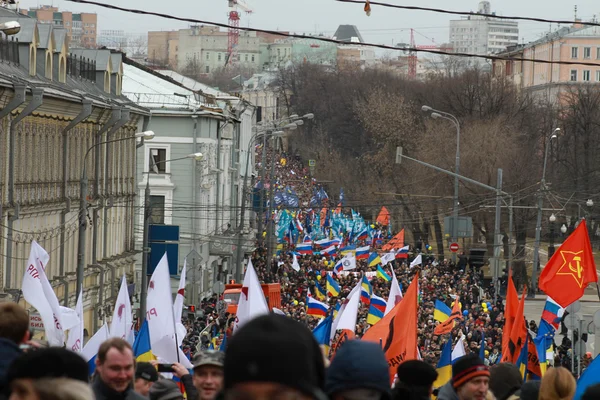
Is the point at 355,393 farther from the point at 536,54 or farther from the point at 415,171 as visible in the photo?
the point at 536,54

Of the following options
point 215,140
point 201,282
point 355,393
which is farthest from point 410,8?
point 215,140

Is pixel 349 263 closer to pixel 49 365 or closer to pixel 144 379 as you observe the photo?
pixel 144 379

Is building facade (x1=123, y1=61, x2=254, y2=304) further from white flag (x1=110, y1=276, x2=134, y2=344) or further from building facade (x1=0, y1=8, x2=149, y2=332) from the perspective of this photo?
white flag (x1=110, y1=276, x2=134, y2=344)

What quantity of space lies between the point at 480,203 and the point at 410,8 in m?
50.4

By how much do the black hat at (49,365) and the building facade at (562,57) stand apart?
11597 cm

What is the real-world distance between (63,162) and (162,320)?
67.0ft

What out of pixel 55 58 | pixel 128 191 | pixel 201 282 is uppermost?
pixel 55 58

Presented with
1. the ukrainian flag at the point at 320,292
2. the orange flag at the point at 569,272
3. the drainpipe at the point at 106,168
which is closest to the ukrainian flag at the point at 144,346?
the orange flag at the point at 569,272

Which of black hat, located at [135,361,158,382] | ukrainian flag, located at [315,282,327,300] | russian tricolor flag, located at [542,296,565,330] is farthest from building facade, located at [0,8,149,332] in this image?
black hat, located at [135,361,158,382]

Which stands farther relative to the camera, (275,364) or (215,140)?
(215,140)

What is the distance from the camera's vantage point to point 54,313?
51.3 feet

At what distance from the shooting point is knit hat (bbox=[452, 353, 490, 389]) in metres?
7.40

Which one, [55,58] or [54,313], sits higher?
[55,58]

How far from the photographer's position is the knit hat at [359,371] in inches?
200
